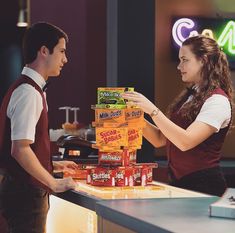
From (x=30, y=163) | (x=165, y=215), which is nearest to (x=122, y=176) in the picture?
(x=30, y=163)

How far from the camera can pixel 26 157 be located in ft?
9.04

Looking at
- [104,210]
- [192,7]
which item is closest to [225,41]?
[192,7]

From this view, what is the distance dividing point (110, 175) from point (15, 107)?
20.9 inches

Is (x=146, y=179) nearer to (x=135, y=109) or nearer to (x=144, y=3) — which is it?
(x=135, y=109)

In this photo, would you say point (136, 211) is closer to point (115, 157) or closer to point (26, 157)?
point (26, 157)

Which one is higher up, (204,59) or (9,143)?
(204,59)

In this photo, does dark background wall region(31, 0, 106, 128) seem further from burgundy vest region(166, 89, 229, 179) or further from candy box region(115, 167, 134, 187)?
candy box region(115, 167, 134, 187)

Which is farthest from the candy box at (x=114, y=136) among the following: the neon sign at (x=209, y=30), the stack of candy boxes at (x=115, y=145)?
the neon sign at (x=209, y=30)

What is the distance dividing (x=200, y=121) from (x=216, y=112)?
0.31ft

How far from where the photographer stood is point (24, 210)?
287 cm

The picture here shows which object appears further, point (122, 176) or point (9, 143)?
point (122, 176)

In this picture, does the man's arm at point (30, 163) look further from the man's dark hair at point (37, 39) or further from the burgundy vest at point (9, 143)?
the man's dark hair at point (37, 39)

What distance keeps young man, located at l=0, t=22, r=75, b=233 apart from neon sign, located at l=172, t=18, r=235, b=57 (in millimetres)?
3878

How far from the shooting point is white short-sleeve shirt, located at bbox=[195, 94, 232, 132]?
3178 mm
